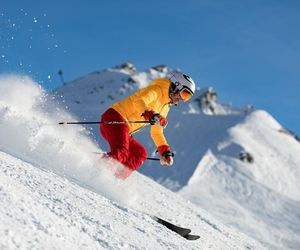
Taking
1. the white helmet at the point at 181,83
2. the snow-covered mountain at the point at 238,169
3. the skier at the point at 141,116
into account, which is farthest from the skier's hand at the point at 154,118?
the snow-covered mountain at the point at 238,169

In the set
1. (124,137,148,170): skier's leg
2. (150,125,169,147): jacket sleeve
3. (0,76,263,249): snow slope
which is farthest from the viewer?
(150,125,169,147): jacket sleeve

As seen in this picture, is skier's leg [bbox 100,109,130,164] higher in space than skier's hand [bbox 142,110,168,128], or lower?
lower

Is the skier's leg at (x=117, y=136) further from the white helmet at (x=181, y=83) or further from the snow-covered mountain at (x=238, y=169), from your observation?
the snow-covered mountain at (x=238, y=169)

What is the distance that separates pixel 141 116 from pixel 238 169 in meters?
19.4

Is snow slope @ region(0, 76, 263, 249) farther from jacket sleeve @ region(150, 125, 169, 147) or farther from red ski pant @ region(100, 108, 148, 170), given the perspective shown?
jacket sleeve @ region(150, 125, 169, 147)

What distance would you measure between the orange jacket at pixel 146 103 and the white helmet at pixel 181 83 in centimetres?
8

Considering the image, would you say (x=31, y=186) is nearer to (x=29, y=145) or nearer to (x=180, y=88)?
(x=29, y=145)

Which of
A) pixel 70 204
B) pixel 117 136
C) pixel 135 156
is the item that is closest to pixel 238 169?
pixel 135 156

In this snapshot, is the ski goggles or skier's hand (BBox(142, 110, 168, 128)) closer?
skier's hand (BBox(142, 110, 168, 128))

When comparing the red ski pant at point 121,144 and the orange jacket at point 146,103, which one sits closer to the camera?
the red ski pant at point 121,144

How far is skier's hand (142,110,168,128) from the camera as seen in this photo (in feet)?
24.6

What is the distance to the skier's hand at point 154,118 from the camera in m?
7.50

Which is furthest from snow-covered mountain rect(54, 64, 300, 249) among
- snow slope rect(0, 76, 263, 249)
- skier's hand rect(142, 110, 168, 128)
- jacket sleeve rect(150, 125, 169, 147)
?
skier's hand rect(142, 110, 168, 128)

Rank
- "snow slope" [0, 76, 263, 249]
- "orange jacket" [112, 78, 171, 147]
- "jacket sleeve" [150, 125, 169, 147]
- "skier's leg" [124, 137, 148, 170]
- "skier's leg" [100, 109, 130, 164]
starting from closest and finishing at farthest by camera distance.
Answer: "snow slope" [0, 76, 263, 249] → "skier's leg" [100, 109, 130, 164] → "skier's leg" [124, 137, 148, 170] → "orange jacket" [112, 78, 171, 147] → "jacket sleeve" [150, 125, 169, 147]
